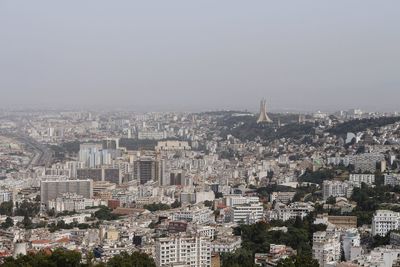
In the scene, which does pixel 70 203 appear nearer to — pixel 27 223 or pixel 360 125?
pixel 27 223

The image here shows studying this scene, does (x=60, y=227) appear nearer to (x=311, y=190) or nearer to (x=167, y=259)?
(x=167, y=259)

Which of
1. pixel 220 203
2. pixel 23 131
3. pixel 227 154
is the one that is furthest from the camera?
pixel 23 131

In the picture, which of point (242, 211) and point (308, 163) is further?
point (308, 163)

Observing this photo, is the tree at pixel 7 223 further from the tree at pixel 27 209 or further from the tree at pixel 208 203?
the tree at pixel 208 203

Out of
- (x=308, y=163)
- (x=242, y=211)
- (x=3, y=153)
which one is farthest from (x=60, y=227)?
(x=3, y=153)

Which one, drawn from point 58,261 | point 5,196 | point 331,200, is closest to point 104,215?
point 5,196

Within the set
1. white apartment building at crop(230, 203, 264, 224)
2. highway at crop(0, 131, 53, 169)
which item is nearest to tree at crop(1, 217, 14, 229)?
white apartment building at crop(230, 203, 264, 224)

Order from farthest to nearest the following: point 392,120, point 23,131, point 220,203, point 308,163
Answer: point 23,131, point 392,120, point 308,163, point 220,203
